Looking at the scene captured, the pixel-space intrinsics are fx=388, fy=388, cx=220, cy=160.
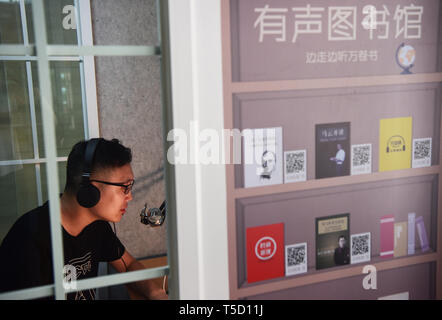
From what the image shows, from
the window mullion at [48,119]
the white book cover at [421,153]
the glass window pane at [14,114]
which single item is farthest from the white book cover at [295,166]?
the glass window pane at [14,114]

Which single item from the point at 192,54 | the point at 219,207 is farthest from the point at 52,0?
the point at 219,207

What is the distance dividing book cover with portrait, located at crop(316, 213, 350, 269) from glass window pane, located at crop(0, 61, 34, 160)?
1.87 metres

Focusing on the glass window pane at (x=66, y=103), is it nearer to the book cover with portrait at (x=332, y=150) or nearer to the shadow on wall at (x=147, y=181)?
the shadow on wall at (x=147, y=181)

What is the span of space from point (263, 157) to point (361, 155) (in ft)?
1.01

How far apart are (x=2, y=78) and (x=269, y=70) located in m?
1.85

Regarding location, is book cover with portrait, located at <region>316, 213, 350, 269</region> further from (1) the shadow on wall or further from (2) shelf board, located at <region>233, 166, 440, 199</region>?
(1) the shadow on wall

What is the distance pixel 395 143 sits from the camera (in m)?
1.17

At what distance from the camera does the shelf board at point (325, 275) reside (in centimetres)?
109

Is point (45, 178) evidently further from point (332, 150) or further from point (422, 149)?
point (422, 149)

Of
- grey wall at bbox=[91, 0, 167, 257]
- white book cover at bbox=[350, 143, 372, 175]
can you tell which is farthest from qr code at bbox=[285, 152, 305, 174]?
grey wall at bbox=[91, 0, 167, 257]

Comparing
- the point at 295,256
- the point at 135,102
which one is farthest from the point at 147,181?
the point at 295,256

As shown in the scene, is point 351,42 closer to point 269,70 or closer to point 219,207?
point 269,70

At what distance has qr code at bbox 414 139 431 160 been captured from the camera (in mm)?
1195

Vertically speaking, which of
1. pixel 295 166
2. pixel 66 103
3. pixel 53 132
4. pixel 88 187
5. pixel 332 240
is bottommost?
pixel 332 240
